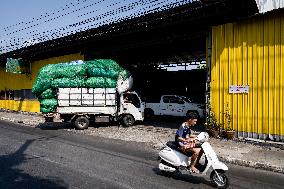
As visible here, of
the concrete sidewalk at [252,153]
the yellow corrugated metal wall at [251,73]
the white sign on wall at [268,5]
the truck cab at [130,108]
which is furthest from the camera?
the truck cab at [130,108]

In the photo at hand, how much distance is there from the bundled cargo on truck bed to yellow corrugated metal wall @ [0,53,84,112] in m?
5.79

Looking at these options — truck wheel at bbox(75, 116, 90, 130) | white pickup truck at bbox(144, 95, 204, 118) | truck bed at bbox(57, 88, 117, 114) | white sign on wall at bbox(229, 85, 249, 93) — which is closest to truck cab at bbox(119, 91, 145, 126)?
truck bed at bbox(57, 88, 117, 114)

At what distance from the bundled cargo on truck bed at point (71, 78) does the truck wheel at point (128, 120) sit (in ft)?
5.61

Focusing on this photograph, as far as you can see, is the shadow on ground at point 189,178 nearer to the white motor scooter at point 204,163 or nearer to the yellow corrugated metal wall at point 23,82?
the white motor scooter at point 204,163

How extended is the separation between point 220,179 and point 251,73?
7240mm

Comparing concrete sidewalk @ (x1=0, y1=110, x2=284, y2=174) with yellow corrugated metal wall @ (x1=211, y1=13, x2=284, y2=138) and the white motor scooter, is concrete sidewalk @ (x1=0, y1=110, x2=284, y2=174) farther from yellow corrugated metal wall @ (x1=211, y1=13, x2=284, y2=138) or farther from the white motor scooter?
the white motor scooter

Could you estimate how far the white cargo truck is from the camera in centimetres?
1759

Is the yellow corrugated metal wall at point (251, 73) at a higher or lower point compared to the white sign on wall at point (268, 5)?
lower

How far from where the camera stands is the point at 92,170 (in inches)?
342

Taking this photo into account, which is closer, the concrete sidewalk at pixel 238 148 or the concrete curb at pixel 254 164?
the concrete curb at pixel 254 164

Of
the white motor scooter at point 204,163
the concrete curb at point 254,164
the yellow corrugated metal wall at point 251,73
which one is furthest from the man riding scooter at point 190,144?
the yellow corrugated metal wall at point 251,73

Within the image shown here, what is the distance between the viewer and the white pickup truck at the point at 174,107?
23.2 m

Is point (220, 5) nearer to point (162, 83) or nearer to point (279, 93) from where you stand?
point (279, 93)

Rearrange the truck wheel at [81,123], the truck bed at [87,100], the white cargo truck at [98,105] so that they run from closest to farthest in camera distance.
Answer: the truck bed at [87,100] → the white cargo truck at [98,105] → the truck wheel at [81,123]
